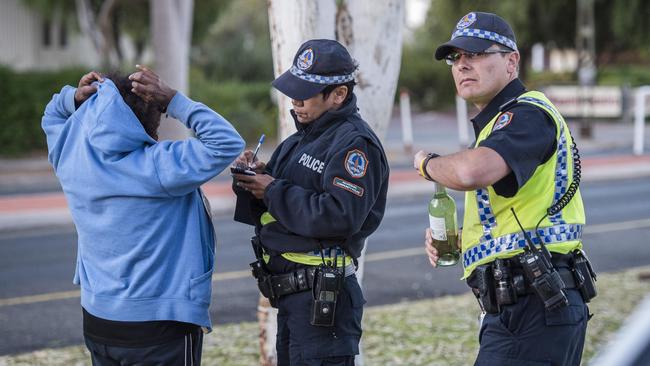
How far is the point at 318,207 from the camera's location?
3684 mm

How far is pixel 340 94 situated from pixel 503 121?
0.76m

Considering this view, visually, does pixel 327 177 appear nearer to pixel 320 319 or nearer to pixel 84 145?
pixel 320 319

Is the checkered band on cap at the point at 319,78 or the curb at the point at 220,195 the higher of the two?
the checkered band on cap at the point at 319,78

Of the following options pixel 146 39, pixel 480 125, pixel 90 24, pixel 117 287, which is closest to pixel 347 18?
pixel 480 125

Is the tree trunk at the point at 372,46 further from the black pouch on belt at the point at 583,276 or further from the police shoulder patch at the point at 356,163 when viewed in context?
the black pouch on belt at the point at 583,276

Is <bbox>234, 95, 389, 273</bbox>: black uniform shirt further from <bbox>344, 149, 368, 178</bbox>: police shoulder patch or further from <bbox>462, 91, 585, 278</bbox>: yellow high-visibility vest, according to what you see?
<bbox>462, 91, 585, 278</bbox>: yellow high-visibility vest

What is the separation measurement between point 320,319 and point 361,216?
44 centimetres

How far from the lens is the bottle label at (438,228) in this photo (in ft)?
13.1

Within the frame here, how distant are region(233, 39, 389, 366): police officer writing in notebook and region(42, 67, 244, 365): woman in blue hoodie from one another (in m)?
0.33

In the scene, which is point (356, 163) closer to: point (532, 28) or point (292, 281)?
point (292, 281)

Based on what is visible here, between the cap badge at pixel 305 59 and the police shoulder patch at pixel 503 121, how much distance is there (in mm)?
821

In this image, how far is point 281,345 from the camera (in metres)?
4.01

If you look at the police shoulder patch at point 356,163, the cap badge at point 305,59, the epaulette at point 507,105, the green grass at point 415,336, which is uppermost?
the cap badge at point 305,59

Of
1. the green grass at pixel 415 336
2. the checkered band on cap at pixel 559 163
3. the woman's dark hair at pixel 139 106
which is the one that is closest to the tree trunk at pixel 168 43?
the green grass at pixel 415 336
